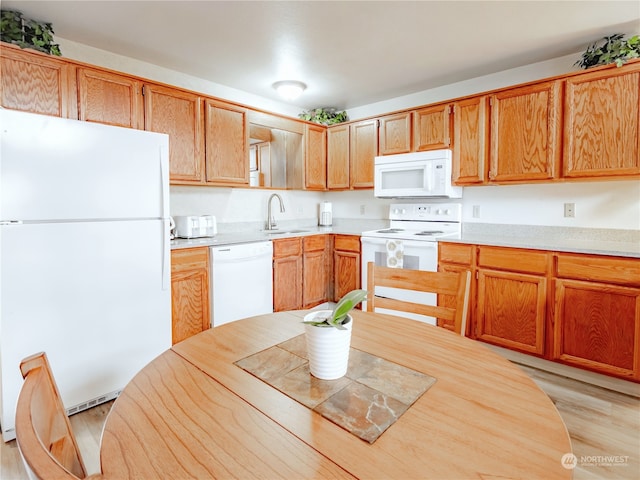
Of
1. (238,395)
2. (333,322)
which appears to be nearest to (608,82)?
(333,322)

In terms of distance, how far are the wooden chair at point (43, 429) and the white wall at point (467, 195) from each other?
2.61m

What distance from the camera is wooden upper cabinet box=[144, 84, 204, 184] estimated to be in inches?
104

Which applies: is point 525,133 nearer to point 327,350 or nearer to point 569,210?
point 569,210

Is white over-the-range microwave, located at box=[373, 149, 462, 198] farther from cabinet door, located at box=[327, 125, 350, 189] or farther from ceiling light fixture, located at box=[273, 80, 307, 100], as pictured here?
ceiling light fixture, located at box=[273, 80, 307, 100]

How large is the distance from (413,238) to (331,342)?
2377mm

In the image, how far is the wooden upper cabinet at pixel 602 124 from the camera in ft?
7.61

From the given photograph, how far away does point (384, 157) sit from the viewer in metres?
3.54

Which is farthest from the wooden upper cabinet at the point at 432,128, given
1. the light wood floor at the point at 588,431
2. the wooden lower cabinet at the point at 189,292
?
the wooden lower cabinet at the point at 189,292

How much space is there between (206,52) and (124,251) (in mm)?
1710

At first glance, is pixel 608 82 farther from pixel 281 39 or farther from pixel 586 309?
pixel 281 39

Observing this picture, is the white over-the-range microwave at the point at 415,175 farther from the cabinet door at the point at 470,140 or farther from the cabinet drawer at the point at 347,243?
the cabinet drawer at the point at 347,243

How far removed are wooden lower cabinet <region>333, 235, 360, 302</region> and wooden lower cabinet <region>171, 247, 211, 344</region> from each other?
4.94 ft

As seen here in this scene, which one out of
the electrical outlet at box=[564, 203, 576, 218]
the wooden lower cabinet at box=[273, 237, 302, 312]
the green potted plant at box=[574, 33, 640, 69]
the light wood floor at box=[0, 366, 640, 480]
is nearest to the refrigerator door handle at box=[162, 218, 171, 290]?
the light wood floor at box=[0, 366, 640, 480]

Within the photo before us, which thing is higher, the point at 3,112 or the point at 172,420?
the point at 3,112
